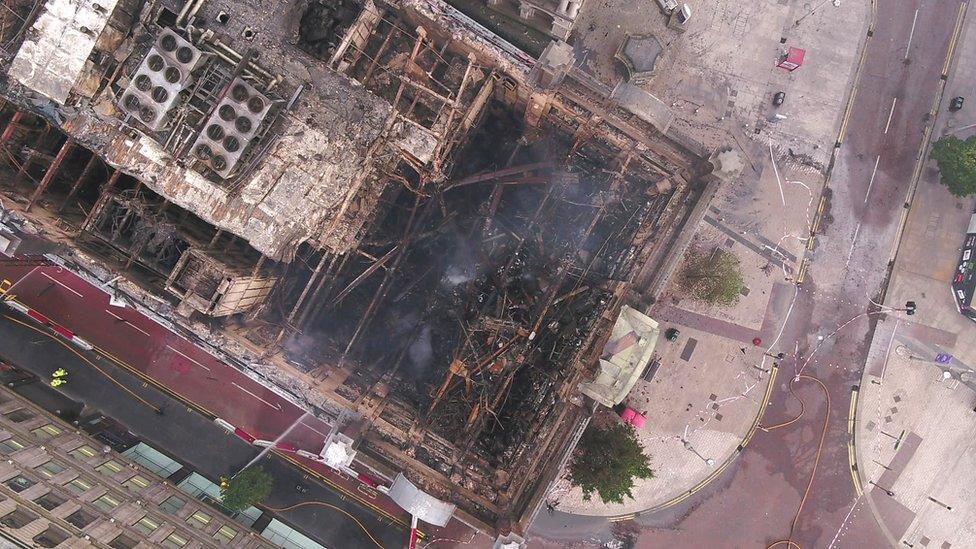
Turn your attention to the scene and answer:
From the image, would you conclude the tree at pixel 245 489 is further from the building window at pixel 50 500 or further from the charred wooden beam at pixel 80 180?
the charred wooden beam at pixel 80 180

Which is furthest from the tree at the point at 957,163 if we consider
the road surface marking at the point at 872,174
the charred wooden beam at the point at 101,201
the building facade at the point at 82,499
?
the building facade at the point at 82,499

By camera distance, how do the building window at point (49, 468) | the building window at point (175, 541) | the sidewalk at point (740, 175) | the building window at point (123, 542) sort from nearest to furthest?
the building window at point (123, 542), the building window at point (49, 468), the building window at point (175, 541), the sidewalk at point (740, 175)

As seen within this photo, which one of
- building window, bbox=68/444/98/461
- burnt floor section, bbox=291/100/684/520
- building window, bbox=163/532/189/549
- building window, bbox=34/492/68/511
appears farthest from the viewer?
building window, bbox=68/444/98/461

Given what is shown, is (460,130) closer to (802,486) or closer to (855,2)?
(855,2)

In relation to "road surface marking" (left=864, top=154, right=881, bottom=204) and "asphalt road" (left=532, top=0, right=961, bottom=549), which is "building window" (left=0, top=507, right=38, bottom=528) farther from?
"road surface marking" (left=864, top=154, right=881, bottom=204)

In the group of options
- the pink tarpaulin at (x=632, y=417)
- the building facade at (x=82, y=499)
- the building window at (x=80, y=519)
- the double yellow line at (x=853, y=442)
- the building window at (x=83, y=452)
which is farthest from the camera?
the double yellow line at (x=853, y=442)

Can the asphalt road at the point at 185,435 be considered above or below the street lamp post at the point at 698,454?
below

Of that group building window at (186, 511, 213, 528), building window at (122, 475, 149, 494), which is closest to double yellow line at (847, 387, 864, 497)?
building window at (186, 511, 213, 528)

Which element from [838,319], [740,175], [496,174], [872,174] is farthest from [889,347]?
[496,174]
